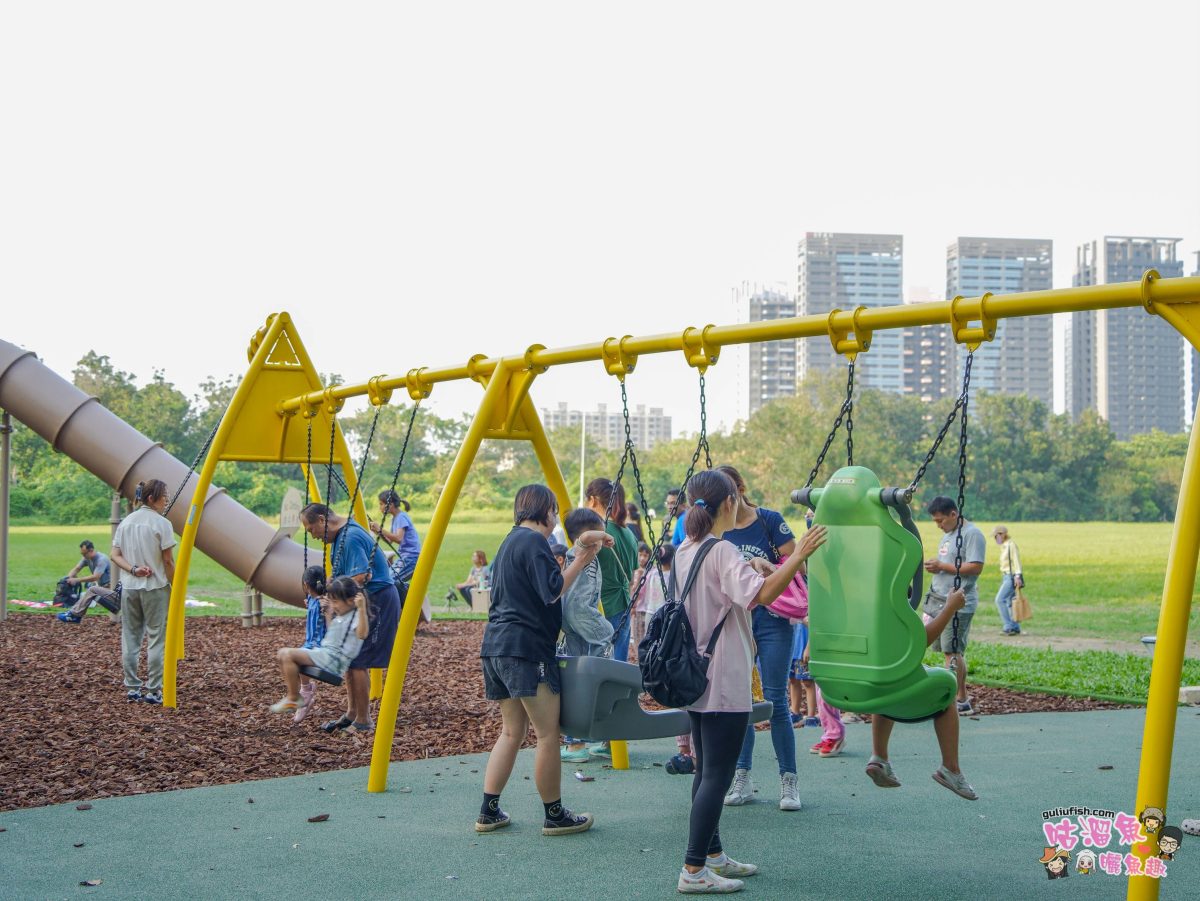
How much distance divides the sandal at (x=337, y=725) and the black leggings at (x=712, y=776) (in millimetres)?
4625

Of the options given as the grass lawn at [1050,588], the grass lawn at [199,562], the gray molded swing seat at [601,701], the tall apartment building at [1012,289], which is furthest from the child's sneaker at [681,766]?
the tall apartment building at [1012,289]

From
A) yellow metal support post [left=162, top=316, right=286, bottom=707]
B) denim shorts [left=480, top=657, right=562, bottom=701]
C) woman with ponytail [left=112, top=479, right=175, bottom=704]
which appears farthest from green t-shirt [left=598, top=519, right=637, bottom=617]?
woman with ponytail [left=112, top=479, right=175, bottom=704]

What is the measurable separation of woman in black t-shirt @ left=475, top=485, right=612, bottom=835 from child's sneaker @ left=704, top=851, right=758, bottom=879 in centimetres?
100

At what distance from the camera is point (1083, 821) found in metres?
5.95

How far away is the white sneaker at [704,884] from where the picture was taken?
16.4ft

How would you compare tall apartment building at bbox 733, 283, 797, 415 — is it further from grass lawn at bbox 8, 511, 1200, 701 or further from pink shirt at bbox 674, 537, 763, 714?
pink shirt at bbox 674, 537, 763, 714

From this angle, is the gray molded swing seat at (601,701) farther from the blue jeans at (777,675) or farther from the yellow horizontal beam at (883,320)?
the yellow horizontal beam at (883,320)

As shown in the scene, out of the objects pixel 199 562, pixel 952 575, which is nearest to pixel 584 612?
pixel 952 575

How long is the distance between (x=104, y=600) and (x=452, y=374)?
1094 centimetres

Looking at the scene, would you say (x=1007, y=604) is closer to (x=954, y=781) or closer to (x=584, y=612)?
(x=584, y=612)

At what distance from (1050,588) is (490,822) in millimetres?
29800

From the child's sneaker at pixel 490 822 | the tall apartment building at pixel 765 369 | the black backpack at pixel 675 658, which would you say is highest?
the tall apartment building at pixel 765 369

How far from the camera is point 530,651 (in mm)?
5891

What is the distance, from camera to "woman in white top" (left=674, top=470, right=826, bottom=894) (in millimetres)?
A: 4988
